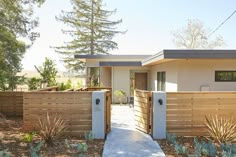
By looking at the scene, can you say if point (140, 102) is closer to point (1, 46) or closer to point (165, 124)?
point (165, 124)

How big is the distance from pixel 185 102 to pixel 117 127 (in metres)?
2.57

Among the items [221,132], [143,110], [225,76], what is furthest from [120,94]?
[221,132]

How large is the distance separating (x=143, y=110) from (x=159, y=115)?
0.67 meters

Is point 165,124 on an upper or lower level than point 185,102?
lower

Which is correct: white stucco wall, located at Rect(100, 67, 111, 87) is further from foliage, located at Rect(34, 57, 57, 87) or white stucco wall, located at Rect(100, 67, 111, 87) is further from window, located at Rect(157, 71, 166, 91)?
window, located at Rect(157, 71, 166, 91)

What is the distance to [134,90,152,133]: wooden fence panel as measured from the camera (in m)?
7.57

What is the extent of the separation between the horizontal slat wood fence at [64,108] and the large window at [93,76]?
421 inches

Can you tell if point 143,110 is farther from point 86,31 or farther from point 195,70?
point 86,31

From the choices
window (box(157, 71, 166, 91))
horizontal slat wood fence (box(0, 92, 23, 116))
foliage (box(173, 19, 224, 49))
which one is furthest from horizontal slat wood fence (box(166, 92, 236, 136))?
foliage (box(173, 19, 224, 49))

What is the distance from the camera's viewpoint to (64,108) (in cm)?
743

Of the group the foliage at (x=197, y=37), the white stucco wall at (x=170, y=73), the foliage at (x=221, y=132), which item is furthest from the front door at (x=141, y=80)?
the foliage at (x=197, y=37)

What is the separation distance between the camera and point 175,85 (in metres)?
10.7

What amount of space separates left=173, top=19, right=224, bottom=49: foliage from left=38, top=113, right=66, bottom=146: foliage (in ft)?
110

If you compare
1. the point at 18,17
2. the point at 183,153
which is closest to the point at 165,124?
the point at 183,153
